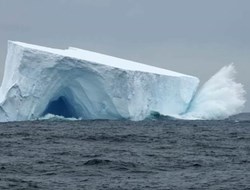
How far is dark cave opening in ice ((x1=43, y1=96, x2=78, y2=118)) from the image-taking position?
31031mm

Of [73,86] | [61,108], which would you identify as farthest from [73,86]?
[61,108]

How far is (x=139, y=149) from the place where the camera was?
21406 millimetres

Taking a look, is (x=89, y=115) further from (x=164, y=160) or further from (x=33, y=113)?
(x=164, y=160)

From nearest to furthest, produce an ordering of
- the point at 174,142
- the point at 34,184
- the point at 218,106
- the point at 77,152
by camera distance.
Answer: the point at 34,184, the point at 77,152, the point at 174,142, the point at 218,106

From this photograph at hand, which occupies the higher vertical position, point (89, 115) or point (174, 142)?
point (89, 115)

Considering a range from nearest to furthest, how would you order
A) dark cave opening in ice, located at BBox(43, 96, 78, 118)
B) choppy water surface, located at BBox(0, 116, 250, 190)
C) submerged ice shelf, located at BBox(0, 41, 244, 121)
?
choppy water surface, located at BBox(0, 116, 250, 190), submerged ice shelf, located at BBox(0, 41, 244, 121), dark cave opening in ice, located at BBox(43, 96, 78, 118)

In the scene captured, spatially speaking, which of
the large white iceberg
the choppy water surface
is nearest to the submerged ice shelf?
the large white iceberg

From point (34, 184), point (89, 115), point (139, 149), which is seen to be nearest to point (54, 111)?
point (89, 115)

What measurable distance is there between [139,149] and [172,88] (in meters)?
10.8

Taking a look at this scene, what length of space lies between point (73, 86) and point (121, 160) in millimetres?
11780

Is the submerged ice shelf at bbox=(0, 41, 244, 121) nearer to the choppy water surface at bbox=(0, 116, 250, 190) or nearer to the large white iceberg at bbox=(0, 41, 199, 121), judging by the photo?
the large white iceberg at bbox=(0, 41, 199, 121)

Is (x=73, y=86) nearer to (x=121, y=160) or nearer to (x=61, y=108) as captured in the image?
(x=61, y=108)

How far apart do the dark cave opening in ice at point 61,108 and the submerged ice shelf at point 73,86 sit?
0.19ft

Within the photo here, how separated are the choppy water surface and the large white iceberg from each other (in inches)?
59.7
